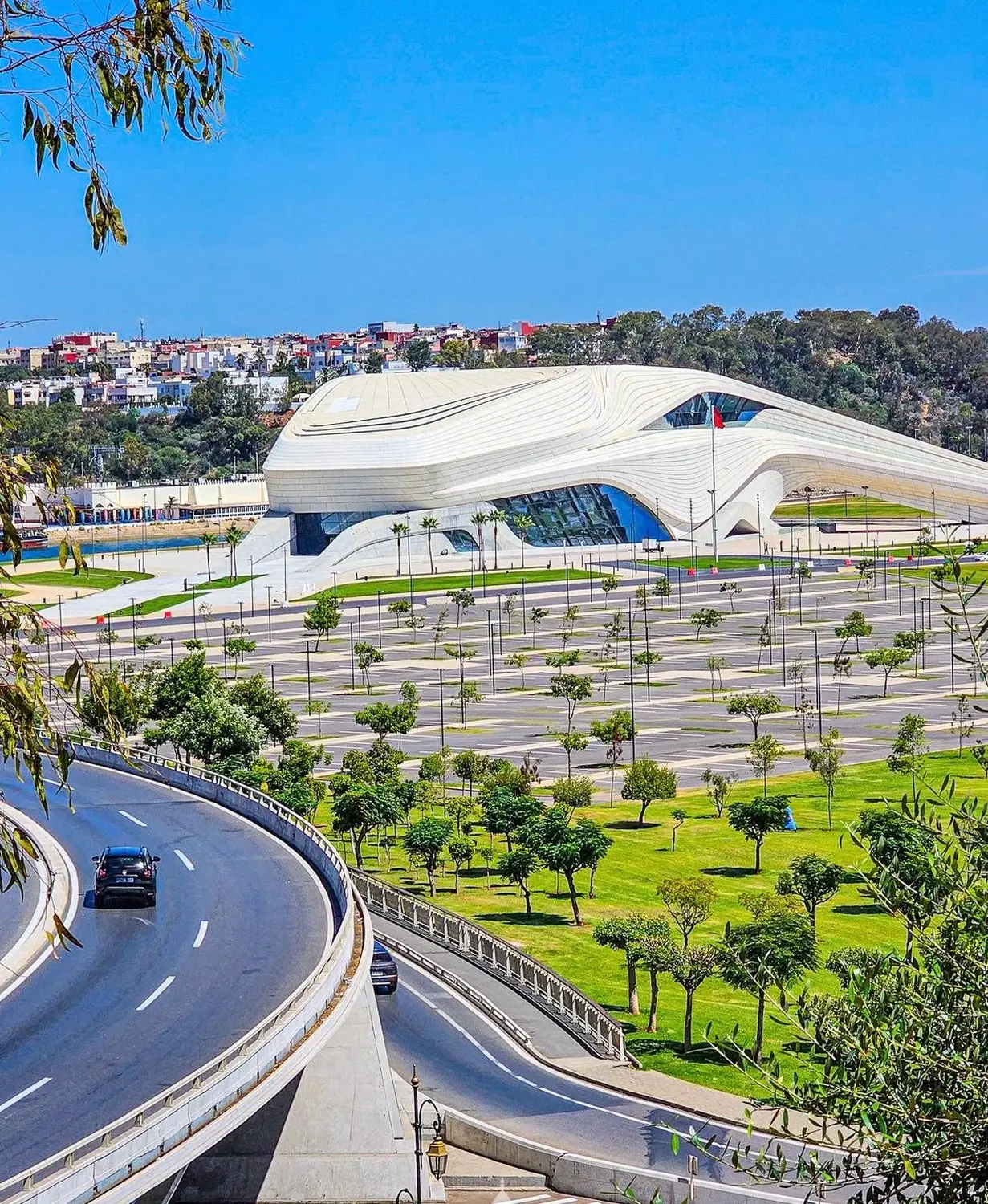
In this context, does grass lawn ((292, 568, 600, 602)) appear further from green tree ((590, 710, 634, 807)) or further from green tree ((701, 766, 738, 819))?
green tree ((701, 766, 738, 819))

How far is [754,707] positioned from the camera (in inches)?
2429

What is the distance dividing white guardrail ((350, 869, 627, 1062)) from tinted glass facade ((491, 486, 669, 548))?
85609mm

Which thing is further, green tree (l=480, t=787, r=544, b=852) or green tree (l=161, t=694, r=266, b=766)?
green tree (l=161, t=694, r=266, b=766)

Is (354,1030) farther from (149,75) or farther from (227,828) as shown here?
(149,75)

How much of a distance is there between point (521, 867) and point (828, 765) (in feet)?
49.2

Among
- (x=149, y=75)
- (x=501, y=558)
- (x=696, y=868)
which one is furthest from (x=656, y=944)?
(x=501, y=558)

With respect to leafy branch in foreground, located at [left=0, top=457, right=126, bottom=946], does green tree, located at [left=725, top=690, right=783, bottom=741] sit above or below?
below

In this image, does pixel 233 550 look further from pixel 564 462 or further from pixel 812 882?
pixel 812 882

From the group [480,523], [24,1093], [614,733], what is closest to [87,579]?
[480,523]

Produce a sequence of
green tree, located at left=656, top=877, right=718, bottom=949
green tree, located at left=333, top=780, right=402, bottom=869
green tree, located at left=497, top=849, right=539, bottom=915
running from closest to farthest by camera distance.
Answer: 1. green tree, located at left=656, top=877, right=718, bottom=949
2. green tree, located at left=497, top=849, right=539, bottom=915
3. green tree, located at left=333, top=780, right=402, bottom=869

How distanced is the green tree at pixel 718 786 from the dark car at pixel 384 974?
68.1 feet

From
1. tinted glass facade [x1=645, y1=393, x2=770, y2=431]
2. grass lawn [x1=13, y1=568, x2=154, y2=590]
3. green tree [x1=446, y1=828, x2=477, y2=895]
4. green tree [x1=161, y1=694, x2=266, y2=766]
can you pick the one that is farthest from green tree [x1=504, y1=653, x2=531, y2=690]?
tinted glass facade [x1=645, y1=393, x2=770, y2=431]

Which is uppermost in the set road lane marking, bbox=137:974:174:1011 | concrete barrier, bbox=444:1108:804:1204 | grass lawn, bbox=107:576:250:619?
grass lawn, bbox=107:576:250:619

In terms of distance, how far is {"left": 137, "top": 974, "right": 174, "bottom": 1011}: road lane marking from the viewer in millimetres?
21719
